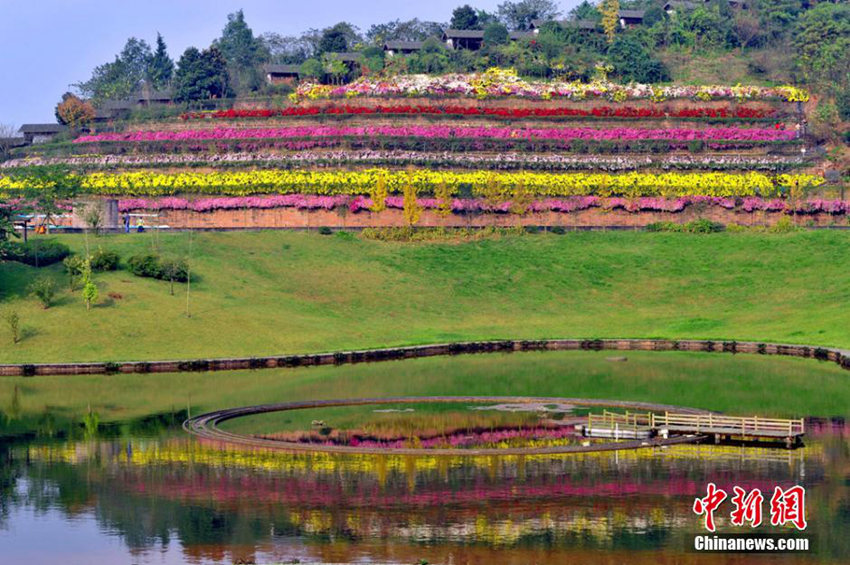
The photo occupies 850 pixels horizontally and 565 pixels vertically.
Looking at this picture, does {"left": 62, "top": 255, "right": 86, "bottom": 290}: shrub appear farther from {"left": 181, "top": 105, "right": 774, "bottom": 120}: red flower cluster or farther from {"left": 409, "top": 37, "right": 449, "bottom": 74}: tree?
{"left": 409, "top": 37, "right": 449, "bottom": 74}: tree

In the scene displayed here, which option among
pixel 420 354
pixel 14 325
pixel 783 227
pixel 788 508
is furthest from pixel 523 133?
pixel 788 508

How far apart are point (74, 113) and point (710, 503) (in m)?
146

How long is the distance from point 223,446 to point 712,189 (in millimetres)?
88551

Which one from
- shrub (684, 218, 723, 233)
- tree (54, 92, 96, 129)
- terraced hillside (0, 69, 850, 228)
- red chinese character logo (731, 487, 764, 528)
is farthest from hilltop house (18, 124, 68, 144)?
red chinese character logo (731, 487, 764, 528)

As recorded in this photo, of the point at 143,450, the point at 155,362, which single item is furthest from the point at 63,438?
the point at 155,362

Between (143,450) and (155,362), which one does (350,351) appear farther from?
(143,450)

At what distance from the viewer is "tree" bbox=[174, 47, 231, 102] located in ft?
562

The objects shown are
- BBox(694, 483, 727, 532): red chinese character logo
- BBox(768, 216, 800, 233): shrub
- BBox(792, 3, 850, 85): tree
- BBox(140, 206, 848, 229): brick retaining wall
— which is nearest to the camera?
BBox(694, 483, 727, 532): red chinese character logo

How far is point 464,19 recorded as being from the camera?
197m

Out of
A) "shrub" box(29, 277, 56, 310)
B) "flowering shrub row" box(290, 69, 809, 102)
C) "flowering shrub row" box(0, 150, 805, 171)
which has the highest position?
"flowering shrub row" box(290, 69, 809, 102)

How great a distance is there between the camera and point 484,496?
154ft

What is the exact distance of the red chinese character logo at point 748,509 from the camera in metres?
42.9

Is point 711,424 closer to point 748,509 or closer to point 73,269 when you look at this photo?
point 748,509

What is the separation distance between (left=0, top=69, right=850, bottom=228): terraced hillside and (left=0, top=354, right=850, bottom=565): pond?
6816cm
